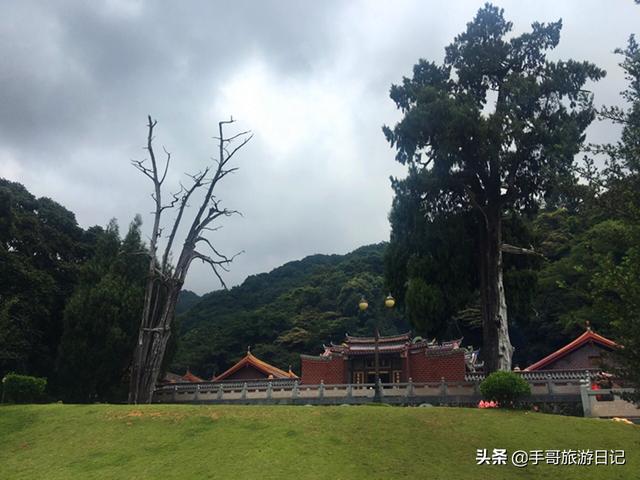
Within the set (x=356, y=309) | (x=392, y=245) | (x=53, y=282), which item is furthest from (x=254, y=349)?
(x=392, y=245)

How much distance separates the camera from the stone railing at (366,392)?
19.0 meters

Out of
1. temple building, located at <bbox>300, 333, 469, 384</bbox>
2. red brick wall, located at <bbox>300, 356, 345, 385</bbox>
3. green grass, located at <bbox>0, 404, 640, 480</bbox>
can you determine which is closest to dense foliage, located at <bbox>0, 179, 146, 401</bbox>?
green grass, located at <bbox>0, 404, 640, 480</bbox>

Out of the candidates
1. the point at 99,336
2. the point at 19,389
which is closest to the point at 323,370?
the point at 99,336

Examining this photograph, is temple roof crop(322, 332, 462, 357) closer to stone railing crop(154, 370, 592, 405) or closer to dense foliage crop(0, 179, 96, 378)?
stone railing crop(154, 370, 592, 405)

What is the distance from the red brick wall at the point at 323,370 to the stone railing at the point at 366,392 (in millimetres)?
Answer: 3941

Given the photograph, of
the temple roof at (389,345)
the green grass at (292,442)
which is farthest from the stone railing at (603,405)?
the temple roof at (389,345)

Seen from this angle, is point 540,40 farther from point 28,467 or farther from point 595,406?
point 28,467

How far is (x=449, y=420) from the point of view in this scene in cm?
1430

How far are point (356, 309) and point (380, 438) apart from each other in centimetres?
5222

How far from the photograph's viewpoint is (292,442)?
1286cm

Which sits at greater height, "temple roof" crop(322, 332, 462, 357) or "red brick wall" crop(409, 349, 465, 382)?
"temple roof" crop(322, 332, 462, 357)

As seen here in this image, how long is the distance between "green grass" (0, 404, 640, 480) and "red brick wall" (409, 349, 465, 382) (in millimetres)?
12994

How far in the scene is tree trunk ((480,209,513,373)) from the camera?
65.2ft

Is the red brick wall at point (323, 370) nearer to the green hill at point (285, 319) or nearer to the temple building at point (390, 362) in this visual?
the temple building at point (390, 362)
